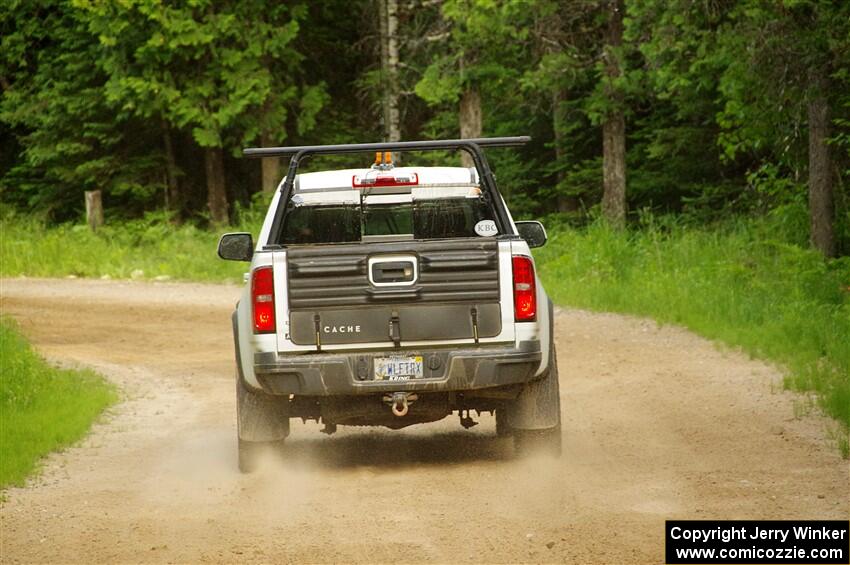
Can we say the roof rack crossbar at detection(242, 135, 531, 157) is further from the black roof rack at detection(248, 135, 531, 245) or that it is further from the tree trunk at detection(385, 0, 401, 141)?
the tree trunk at detection(385, 0, 401, 141)

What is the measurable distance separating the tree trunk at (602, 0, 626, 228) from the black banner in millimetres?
19363

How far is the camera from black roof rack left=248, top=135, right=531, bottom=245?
932cm

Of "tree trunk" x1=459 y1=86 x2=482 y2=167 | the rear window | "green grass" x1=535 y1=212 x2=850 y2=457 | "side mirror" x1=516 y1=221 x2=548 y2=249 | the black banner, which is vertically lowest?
"green grass" x1=535 y1=212 x2=850 y2=457

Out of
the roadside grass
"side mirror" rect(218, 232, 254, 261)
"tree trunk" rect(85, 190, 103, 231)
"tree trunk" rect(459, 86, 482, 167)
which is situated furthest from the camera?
"tree trunk" rect(85, 190, 103, 231)

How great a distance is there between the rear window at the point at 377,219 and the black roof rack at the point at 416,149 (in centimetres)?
21

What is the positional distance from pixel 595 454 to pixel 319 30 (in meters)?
26.1

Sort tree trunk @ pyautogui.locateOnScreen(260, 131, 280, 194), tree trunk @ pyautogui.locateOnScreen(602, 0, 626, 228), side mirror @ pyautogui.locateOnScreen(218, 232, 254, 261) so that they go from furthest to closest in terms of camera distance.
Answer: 1. tree trunk @ pyautogui.locateOnScreen(260, 131, 280, 194)
2. tree trunk @ pyautogui.locateOnScreen(602, 0, 626, 228)
3. side mirror @ pyautogui.locateOnScreen(218, 232, 254, 261)

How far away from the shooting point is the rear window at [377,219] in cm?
998

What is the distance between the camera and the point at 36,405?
12648 mm

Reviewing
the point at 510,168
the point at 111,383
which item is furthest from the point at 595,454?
the point at 510,168

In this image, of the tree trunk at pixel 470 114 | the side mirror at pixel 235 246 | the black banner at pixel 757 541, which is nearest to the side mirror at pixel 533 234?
the side mirror at pixel 235 246

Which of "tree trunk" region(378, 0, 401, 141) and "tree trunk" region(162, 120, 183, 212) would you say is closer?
"tree trunk" region(378, 0, 401, 141)

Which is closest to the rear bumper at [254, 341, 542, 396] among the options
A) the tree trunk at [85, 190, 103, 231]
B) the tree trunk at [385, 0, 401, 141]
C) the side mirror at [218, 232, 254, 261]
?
the side mirror at [218, 232, 254, 261]

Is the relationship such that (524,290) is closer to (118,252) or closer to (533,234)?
(533,234)
